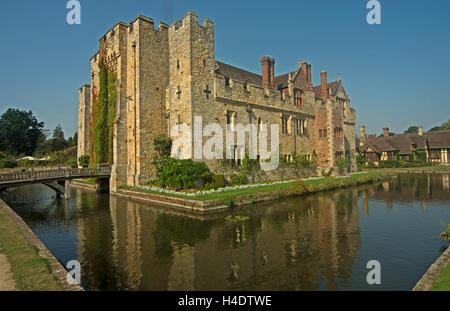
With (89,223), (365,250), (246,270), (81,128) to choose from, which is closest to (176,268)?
(246,270)

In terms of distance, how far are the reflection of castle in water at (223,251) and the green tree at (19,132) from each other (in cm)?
7252

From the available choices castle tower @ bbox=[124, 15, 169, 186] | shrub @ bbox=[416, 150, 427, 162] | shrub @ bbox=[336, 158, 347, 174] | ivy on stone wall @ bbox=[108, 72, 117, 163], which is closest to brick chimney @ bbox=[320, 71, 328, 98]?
shrub @ bbox=[336, 158, 347, 174]

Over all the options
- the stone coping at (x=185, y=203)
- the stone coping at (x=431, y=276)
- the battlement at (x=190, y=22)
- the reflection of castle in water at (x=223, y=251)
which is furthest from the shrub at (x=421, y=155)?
the stone coping at (x=431, y=276)

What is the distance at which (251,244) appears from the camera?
989 cm

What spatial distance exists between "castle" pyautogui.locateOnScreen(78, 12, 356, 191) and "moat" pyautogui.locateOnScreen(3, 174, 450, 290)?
8.79 metres

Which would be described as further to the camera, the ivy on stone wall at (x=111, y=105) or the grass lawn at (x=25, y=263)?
the ivy on stone wall at (x=111, y=105)

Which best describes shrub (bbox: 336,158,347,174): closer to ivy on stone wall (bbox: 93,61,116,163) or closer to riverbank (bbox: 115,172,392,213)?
riverbank (bbox: 115,172,392,213)

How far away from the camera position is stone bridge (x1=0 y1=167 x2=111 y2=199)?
18.6 meters

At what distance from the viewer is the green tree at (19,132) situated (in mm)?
67125

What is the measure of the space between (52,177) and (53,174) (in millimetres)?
379

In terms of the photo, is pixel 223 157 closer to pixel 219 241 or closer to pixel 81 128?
pixel 219 241

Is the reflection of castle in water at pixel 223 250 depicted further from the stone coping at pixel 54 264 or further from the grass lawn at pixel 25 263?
the grass lawn at pixel 25 263

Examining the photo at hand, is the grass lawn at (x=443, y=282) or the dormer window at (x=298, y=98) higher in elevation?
the dormer window at (x=298, y=98)
